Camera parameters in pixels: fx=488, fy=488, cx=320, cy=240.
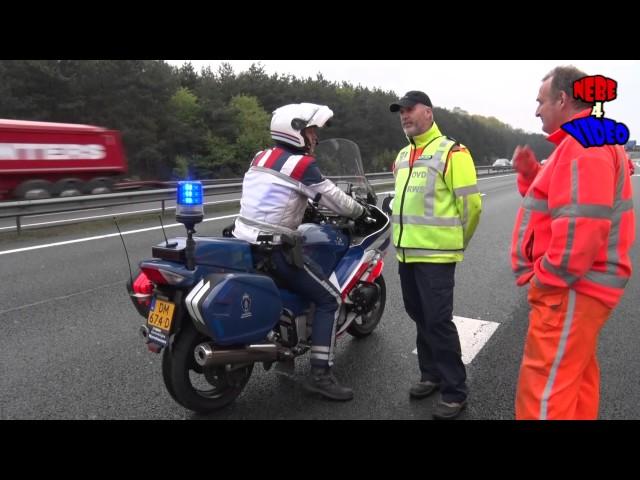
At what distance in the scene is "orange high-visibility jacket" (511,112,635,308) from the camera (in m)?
2.10

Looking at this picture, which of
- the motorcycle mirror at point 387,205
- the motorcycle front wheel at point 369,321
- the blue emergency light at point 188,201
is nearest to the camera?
the blue emergency light at point 188,201

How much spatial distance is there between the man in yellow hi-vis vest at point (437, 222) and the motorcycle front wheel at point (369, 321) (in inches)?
43.7

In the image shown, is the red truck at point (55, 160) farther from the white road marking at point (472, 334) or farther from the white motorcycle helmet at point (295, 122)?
the white road marking at point (472, 334)

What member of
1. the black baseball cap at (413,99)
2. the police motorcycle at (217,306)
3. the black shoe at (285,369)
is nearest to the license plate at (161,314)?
the police motorcycle at (217,306)

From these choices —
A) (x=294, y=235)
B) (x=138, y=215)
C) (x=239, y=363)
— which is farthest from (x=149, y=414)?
(x=138, y=215)

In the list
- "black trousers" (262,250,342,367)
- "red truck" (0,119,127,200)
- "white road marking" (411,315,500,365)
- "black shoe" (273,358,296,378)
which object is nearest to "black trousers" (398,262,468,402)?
"black trousers" (262,250,342,367)

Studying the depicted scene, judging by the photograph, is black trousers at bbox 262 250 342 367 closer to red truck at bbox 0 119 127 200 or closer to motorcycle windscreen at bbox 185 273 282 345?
motorcycle windscreen at bbox 185 273 282 345

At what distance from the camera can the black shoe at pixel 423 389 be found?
341 centimetres

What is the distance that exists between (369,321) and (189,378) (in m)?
1.95

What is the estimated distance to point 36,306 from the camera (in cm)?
528

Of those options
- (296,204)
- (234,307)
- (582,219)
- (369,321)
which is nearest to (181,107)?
(369,321)

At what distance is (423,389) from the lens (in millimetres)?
3426

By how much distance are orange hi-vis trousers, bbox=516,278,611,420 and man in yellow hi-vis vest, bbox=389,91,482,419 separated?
0.87m

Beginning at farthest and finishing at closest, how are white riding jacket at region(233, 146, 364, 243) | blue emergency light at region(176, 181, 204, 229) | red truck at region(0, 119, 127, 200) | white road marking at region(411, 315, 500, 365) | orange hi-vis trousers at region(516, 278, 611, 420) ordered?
red truck at region(0, 119, 127, 200)
white road marking at region(411, 315, 500, 365)
white riding jacket at region(233, 146, 364, 243)
blue emergency light at region(176, 181, 204, 229)
orange hi-vis trousers at region(516, 278, 611, 420)
